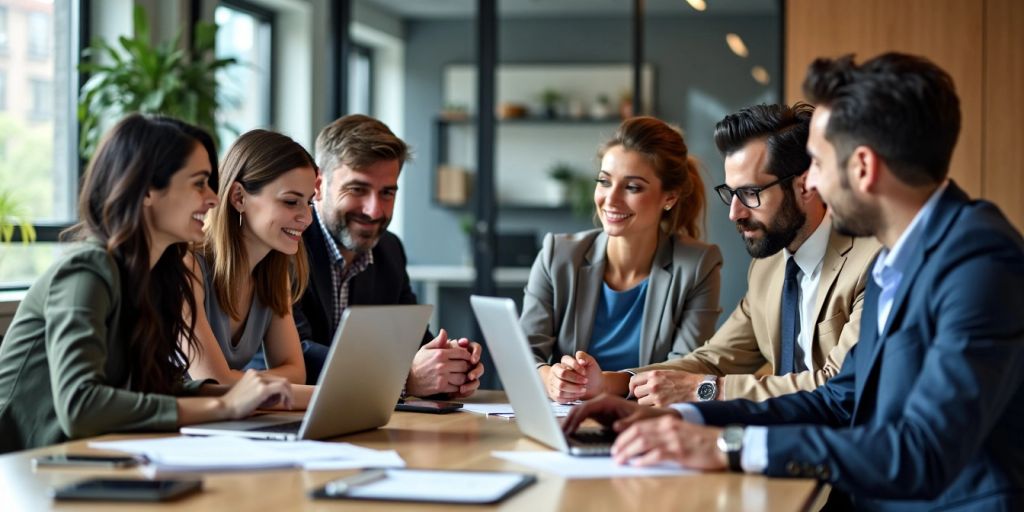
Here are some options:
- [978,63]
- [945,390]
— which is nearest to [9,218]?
[945,390]

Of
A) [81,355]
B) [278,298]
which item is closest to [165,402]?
[81,355]

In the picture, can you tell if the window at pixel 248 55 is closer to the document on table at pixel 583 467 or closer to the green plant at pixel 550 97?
the green plant at pixel 550 97

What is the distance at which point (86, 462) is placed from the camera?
168 cm

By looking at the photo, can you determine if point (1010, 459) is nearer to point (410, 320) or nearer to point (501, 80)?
point (410, 320)

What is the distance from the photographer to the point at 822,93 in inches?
72.1

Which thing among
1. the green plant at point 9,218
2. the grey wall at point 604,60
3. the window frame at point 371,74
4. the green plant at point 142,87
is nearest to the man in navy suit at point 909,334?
the green plant at point 9,218

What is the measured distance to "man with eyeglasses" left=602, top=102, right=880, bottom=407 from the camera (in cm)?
259

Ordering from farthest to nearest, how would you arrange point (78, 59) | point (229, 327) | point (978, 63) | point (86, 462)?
1. point (978, 63)
2. point (78, 59)
3. point (229, 327)
4. point (86, 462)

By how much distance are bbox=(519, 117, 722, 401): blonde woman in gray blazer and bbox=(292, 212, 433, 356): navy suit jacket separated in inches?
15.1

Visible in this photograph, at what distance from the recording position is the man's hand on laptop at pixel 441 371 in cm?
257

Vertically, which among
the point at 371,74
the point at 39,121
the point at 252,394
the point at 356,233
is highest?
the point at 371,74

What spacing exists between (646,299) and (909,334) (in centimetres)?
153

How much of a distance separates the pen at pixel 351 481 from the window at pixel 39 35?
4374 millimetres

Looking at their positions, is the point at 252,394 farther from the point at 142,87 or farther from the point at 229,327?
the point at 142,87
